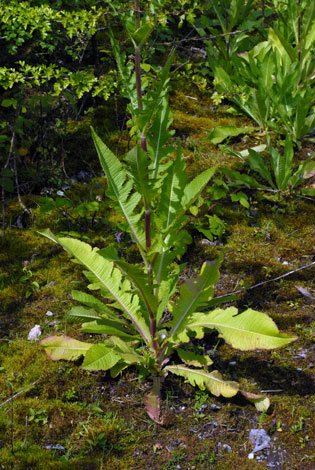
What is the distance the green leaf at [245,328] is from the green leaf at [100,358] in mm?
452

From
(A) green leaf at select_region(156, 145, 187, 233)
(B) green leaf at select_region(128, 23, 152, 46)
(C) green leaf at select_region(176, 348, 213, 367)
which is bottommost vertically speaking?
(C) green leaf at select_region(176, 348, 213, 367)

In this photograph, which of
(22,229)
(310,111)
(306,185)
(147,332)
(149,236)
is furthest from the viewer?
(310,111)

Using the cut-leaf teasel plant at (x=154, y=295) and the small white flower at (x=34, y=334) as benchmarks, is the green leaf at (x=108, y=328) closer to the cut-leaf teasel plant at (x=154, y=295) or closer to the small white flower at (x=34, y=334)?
the cut-leaf teasel plant at (x=154, y=295)

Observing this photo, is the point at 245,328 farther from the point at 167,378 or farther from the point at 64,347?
the point at 64,347

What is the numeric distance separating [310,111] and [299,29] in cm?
86

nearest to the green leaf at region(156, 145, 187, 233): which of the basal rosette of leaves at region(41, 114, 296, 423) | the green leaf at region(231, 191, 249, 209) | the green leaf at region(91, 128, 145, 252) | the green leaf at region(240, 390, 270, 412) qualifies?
the basal rosette of leaves at region(41, 114, 296, 423)

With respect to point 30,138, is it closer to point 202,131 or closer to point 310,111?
point 202,131

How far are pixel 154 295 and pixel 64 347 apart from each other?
640 mm

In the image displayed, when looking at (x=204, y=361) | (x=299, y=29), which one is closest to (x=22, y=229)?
(x=204, y=361)

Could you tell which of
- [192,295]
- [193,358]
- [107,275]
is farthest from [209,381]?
[107,275]

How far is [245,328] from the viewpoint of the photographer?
2418mm

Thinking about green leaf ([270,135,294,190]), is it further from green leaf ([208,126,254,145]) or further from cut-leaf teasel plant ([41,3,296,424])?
cut-leaf teasel plant ([41,3,296,424])

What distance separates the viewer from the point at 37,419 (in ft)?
7.88

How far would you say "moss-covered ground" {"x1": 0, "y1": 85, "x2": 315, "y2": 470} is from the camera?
7.46 ft
